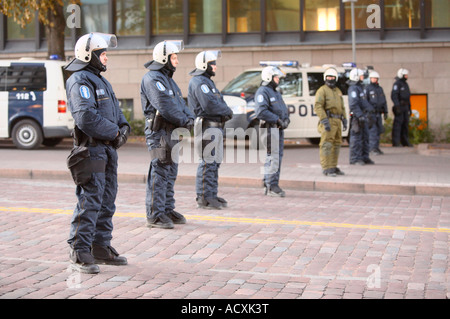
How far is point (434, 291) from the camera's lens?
6.09 metres

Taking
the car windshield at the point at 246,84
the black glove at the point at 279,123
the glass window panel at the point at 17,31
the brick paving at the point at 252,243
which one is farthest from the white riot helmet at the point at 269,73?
the glass window panel at the point at 17,31

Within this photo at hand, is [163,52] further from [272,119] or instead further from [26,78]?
[26,78]

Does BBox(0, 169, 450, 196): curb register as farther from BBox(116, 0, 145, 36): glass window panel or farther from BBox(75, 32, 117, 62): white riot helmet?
BBox(116, 0, 145, 36): glass window panel

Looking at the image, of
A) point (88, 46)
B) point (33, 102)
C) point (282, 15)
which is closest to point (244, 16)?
point (282, 15)

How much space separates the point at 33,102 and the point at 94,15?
8105 mm

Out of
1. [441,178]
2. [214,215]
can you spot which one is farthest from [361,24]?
[214,215]

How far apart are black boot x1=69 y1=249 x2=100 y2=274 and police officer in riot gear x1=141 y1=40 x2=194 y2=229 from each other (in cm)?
222

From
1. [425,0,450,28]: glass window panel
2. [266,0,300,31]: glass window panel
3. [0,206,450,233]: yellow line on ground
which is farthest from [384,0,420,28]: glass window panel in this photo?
[0,206,450,233]: yellow line on ground

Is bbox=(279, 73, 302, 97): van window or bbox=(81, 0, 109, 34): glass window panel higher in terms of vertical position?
bbox=(81, 0, 109, 34): glass window panel

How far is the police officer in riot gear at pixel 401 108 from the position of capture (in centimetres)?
2003

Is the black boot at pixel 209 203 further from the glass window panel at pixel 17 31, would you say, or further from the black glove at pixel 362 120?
the glass window panel at pixel 17 31

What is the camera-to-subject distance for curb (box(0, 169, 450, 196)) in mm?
12570

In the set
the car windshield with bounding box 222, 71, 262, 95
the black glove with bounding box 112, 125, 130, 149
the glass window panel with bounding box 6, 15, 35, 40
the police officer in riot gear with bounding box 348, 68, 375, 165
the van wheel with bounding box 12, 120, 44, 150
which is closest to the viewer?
the black glove with bounding box 112, 125, 130, 149

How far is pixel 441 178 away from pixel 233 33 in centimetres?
1327
